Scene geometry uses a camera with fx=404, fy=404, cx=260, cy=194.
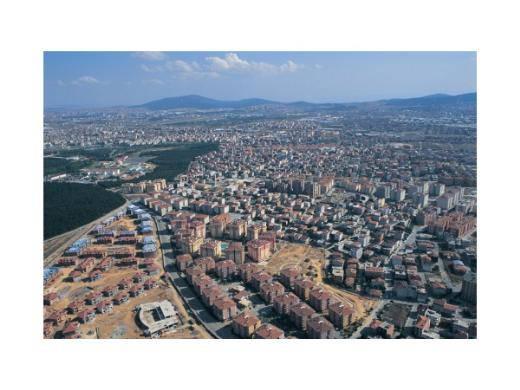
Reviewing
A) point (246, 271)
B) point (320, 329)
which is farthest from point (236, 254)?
point (320, 329)

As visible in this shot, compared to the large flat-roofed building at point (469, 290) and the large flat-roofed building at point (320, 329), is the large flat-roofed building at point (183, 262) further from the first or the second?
the large flat-roofed building at point (469, 290)

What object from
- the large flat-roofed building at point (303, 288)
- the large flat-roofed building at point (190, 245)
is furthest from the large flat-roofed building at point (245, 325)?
the large flat-roofed building at point (190, 245)

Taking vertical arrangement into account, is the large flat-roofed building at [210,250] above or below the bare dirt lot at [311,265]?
above

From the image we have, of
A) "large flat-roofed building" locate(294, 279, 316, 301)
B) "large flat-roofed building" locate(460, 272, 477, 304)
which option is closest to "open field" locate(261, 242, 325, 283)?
"large flat-roofed building" locate(294, 279, 316, 301)

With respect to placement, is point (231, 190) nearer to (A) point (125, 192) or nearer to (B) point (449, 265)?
(A) point (125, 192)

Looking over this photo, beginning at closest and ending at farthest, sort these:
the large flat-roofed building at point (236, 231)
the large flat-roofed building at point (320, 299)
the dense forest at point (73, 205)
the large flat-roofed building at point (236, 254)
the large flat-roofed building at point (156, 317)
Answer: the large flat-roofed building at point (156, 317) < the large flat-roofed building at point (320, 299) < the large flat-roofed building at point (236, 254) < the large flat-roofed building at point (236, 231) < the dense forest at point (73, 205)

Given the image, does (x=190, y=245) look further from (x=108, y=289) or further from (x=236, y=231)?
(x=108, y=289)
